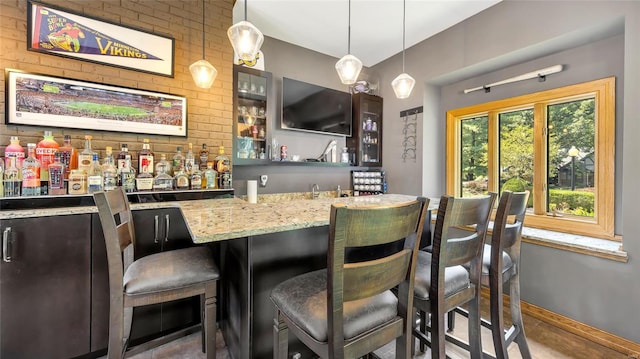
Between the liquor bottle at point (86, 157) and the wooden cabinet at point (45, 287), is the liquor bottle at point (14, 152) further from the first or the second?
the wooden cabinet at point (45, 287)

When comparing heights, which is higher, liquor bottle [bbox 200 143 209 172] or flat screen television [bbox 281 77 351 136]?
flat screen television [bbox 281 77 351 136]

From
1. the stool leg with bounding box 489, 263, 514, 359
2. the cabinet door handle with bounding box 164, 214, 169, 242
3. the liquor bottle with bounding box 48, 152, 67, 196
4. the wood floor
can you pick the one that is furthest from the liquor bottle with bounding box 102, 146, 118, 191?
the stool leg with bounding box 489, 263, 514, 359

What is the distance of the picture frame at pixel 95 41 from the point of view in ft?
6.14

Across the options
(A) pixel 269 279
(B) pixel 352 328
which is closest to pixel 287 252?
(A) pixel 269 279

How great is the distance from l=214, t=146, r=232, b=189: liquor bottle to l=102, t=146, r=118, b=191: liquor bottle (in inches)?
31.3

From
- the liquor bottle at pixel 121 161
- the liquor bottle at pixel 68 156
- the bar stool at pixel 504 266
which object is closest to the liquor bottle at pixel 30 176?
the liquor bottle at pixel 68 156

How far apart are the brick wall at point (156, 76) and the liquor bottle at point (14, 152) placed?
0.10 metres

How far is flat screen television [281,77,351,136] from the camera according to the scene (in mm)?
3369

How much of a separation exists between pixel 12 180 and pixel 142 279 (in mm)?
1309

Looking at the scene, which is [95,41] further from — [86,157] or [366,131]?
[366,131]

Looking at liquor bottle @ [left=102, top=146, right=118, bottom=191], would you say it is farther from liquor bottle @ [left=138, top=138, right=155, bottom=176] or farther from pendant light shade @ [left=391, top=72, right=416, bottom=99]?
pendant light shade @ [left=391, top=72, right=416, bottom=99]

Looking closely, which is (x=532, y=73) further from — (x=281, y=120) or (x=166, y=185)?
(x=166, y=185)

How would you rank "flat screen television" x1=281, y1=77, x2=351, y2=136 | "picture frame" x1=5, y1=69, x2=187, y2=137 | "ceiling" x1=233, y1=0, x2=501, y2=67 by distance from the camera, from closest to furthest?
"picture frame" x1=5, y1=69, x2=187, y2=137 < "ceiling" x1=233, y1=0, x2=501, y2=67 < "flat screen television" x1=281, y1=77, x2=351, y2=136

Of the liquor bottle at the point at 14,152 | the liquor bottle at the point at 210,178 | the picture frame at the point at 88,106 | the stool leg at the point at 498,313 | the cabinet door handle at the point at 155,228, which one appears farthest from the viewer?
the liquor bottle at the point at 210,178
